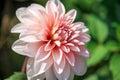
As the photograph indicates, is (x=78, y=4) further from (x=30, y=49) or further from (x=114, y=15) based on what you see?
(x=30, y=49)

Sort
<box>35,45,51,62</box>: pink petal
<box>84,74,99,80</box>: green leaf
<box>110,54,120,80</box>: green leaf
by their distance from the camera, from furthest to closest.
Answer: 1. <box>84,74,99,80</box>: green leaf
2. <box>110,54,120,80</box>: green leaf
3. <box>35,45,51,62</box>: pink petal

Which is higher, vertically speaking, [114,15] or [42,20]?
[42,20]

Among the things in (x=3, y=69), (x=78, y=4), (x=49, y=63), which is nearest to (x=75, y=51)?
(x=49, y=63)

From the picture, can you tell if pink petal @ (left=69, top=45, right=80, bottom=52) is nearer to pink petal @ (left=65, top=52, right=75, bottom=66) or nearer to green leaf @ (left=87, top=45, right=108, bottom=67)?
pink petal @ (left=65, top=52, right=75, bottom=66)

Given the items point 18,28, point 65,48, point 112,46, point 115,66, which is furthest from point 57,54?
point 112,46

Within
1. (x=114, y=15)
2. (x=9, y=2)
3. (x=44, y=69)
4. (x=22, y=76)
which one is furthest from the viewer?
(x=9, y=2)

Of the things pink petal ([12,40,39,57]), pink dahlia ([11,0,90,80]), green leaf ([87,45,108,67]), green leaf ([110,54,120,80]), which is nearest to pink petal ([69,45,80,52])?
pink dahlia ([11,0,90,80])

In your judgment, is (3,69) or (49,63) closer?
(49,63)
